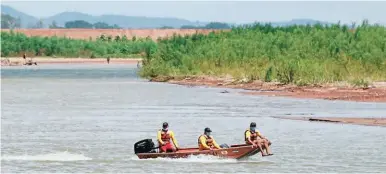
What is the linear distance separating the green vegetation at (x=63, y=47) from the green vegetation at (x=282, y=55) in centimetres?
5095

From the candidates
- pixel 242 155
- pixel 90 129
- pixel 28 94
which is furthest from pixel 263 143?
pixel 28 94

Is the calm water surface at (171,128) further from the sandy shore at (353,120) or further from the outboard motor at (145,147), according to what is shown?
the sandy shore at (353,120)

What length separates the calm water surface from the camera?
24.1 meters

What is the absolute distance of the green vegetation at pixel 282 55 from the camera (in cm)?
5034

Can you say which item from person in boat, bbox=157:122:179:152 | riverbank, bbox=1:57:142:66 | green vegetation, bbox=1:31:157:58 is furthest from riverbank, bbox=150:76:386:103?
green vegetation, bbox=1:31:157:58

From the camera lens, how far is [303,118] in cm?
3519

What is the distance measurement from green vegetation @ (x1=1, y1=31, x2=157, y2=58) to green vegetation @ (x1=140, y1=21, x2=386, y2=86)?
167 ft

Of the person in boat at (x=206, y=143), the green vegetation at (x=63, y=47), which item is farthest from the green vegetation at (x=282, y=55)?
the green vegetation at (x=63, y=47)

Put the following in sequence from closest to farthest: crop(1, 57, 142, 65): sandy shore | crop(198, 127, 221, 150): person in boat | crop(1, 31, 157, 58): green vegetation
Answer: crop(198, 127, 221, 150): person in boat < crop(1, 57, 142, 65): sandy shore < crop(1, 31, 157, 58): green vegetation

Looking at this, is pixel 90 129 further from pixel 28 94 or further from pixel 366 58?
pixel 366 58

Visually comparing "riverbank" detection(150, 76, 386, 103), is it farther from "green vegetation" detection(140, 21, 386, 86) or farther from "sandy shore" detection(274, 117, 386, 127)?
"sandy shore" detection(274, 117, 386, 127)

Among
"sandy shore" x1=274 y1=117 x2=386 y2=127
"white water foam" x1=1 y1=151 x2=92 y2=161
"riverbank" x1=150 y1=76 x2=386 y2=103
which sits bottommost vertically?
"riverbank" x1=150 y1=76 x2=386 y2=103

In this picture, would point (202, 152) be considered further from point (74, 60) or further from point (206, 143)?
point (74, 60)

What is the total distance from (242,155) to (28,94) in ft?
91.2
